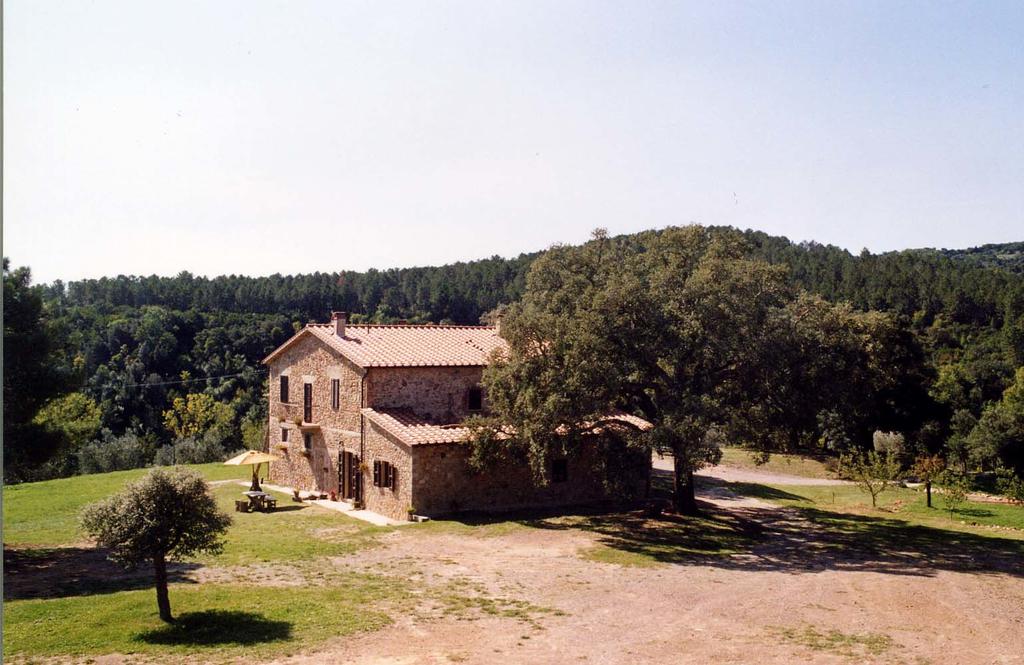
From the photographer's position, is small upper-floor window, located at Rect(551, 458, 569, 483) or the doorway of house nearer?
small upper-floor window, located at Rect(551, 458, 569, 483)

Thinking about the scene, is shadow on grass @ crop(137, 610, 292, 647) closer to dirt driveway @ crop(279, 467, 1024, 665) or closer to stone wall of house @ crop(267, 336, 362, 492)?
dirt driveway @ crop(279, 467, 1024, 665)

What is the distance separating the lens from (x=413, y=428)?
2809 centimetres

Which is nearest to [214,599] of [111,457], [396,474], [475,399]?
[396,474]

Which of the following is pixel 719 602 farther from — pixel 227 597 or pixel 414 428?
pixel 414 428

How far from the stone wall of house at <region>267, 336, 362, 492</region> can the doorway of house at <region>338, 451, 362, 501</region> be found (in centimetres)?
37

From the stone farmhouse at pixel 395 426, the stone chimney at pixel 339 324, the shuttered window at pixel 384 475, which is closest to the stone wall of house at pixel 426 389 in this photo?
the stone farmhouse at pixel 395 426

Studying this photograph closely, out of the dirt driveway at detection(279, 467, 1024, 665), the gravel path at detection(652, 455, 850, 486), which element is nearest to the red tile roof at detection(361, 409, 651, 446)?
the dirt driveway at detection(279, 467, 1024, 665)

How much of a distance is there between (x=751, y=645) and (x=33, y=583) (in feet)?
54.9

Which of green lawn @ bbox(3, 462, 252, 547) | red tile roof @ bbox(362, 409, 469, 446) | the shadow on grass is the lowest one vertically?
green lawn @ bbox(3, 462, 252, 547)

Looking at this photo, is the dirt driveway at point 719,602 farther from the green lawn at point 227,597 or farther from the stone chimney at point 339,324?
the stone chimney at point 339,324

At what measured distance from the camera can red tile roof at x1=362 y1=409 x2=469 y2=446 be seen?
27.2 metres

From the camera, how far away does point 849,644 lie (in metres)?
14.7

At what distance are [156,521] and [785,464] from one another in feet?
150

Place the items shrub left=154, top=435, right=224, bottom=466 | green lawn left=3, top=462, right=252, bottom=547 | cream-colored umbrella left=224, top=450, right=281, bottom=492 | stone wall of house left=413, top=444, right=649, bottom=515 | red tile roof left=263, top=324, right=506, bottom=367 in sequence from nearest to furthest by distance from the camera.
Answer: green lawn left=3, top=462, right=252, bottom=547 < stone wall of house left=413, top=444, right=649, bottom=515 < cream-colored umbrella left=224, top=450, right=281, bottom=492 < red tile roof left=263, top=324, right=506, bottom=367 < shrub left=154, top=435, right=224, bottom=466
